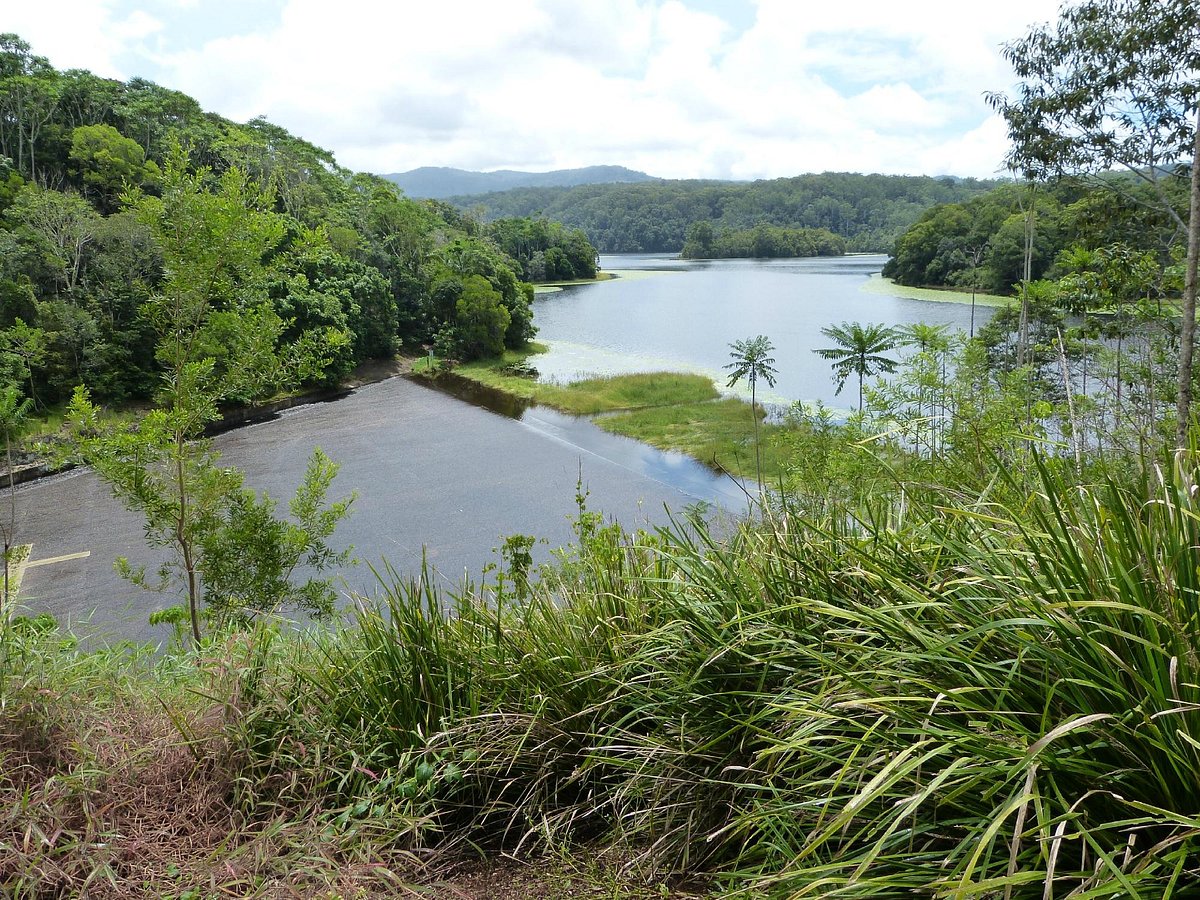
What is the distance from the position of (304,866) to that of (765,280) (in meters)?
87.3

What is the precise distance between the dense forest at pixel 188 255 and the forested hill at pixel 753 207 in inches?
1493

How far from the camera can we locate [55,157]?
44.5 metres

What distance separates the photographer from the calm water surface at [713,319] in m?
39.6

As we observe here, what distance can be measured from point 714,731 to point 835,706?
2.52ft

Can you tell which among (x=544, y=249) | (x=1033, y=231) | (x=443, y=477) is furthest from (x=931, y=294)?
(x=544, y=249)

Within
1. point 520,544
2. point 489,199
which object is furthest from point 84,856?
point 489,199

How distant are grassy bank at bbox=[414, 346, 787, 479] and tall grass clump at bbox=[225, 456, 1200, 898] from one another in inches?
771

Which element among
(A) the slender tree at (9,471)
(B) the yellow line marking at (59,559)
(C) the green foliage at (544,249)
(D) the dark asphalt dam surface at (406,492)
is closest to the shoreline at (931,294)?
(D) the dark asphalt dam surface at (406,492)

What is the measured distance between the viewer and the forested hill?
11488 cm

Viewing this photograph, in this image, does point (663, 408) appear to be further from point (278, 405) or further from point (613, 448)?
point (278, 405)

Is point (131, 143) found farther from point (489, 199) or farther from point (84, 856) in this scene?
point (489, 199)

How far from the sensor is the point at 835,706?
1.46 metres

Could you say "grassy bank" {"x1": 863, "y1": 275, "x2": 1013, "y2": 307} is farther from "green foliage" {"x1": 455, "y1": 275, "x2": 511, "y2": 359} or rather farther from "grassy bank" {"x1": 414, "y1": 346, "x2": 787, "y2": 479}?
"green foliage" {"x1": 455, "y1": 275, "x2": 511, "y2": 359}

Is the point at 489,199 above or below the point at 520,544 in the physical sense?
above
